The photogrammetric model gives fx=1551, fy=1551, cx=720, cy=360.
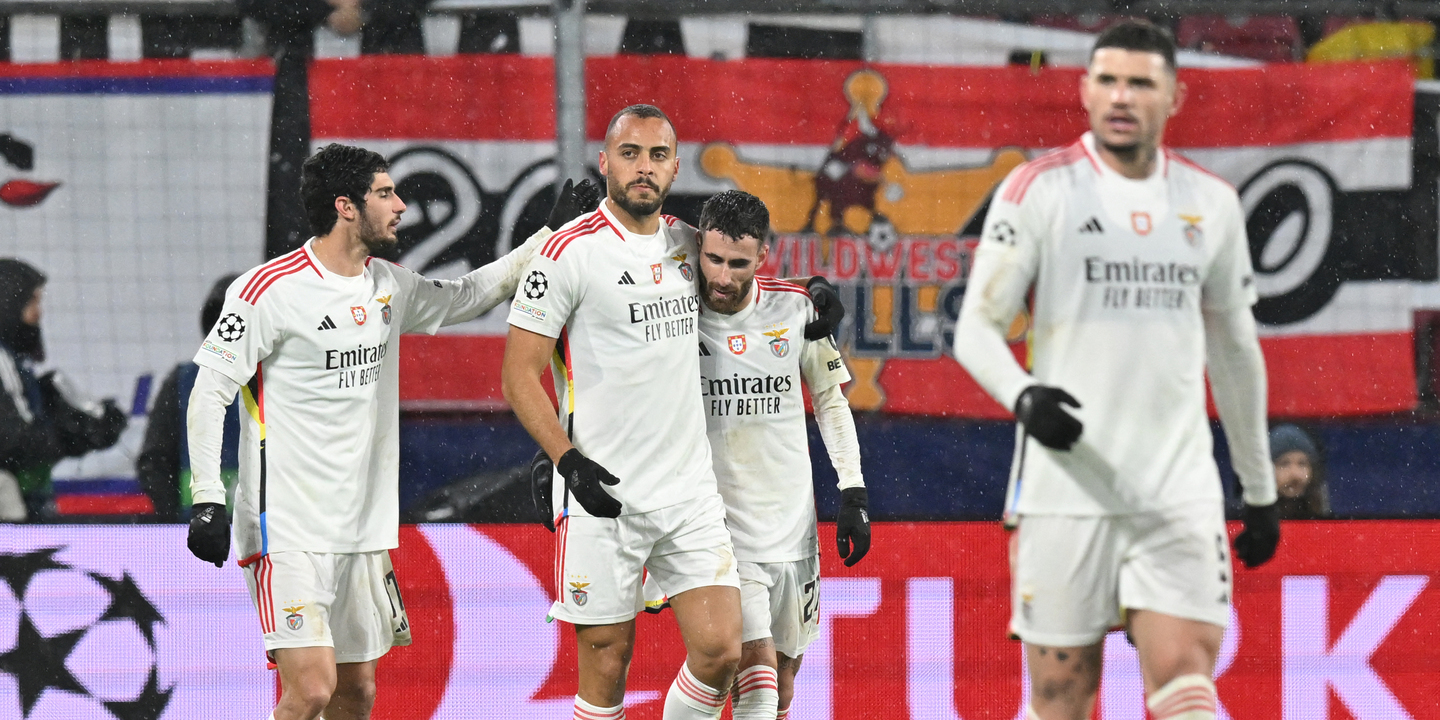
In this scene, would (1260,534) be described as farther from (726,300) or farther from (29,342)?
(29,342)

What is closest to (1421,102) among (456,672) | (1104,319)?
(1104,319)

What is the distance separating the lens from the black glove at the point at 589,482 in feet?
14.1

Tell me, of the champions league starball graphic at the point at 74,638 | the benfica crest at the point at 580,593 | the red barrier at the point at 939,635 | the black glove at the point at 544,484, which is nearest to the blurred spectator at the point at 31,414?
the champions league starball graphic at the point at 74,638

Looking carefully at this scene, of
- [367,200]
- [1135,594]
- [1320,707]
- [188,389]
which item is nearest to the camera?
[1135,594]

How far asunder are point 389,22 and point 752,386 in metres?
3.12

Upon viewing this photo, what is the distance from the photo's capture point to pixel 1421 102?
7094 millimetres

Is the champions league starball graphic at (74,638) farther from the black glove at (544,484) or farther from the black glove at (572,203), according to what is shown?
the black glove at (572,203)

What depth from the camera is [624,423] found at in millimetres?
4539

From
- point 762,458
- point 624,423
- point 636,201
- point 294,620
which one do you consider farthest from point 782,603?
point 294,620

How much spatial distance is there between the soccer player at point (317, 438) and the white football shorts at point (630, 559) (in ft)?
2.05

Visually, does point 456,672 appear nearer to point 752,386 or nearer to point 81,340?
point 752,386

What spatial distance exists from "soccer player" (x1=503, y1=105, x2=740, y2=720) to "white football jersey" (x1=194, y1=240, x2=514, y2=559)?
49 centimetres

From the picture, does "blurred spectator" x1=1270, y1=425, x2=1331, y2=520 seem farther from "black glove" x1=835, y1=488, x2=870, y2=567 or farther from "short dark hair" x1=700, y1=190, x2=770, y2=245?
"short dark hair" x1=700, y1=190, x2=770, y2=245

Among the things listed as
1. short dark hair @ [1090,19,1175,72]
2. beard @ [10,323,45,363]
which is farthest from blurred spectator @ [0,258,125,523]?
short dark hair @ [1090,19,1175,72]
